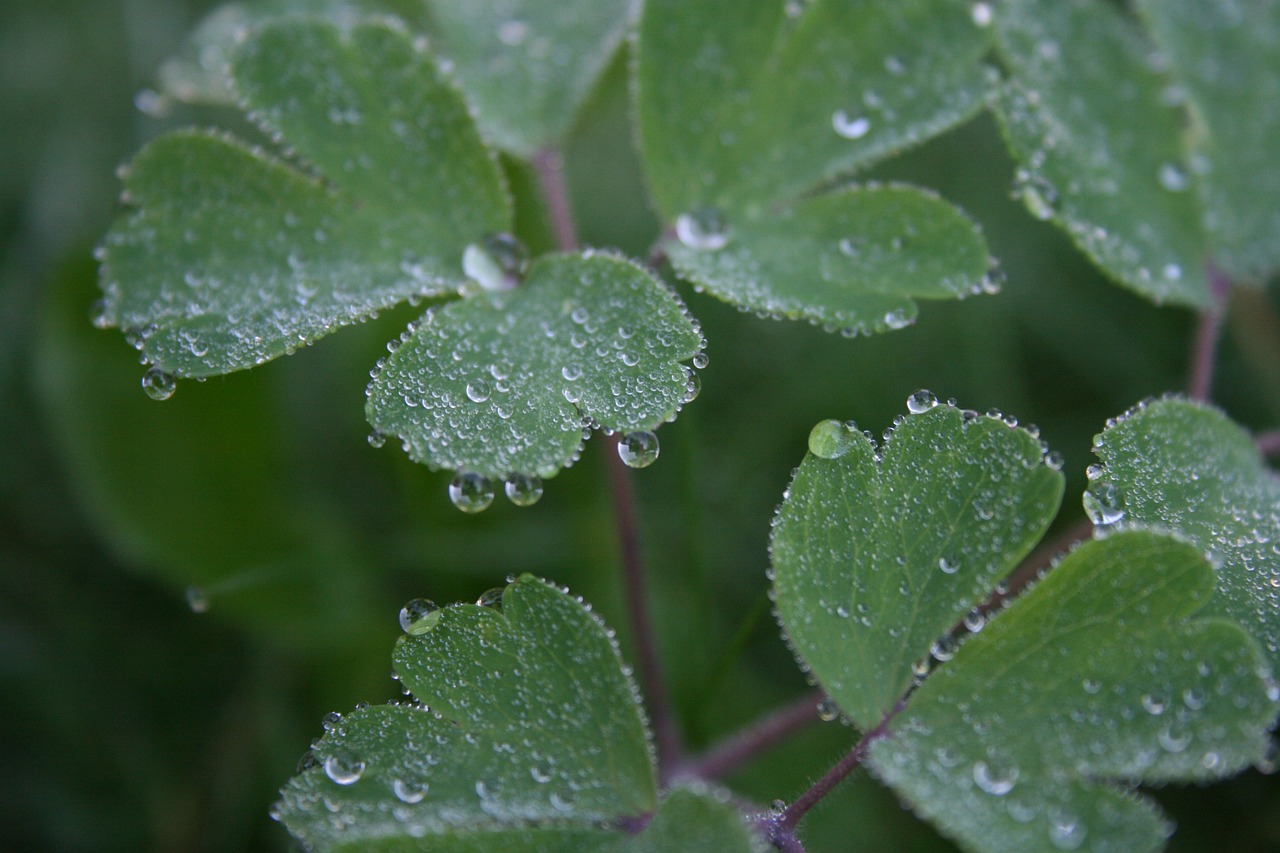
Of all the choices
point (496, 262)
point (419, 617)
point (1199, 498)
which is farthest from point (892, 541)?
point (496, 262)

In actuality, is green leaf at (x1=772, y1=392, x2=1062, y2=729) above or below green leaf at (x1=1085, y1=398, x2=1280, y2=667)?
below

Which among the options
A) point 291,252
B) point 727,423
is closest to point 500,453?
point 291,252

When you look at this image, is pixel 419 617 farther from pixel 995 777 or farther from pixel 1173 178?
pixel 1173 178

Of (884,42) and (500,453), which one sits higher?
(884,42)

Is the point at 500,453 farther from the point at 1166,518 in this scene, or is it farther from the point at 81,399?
the point at 81,399

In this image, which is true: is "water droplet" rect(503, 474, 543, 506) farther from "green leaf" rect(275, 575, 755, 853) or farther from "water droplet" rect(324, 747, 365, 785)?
"water droplet" rect(324, 747, 365, 785)

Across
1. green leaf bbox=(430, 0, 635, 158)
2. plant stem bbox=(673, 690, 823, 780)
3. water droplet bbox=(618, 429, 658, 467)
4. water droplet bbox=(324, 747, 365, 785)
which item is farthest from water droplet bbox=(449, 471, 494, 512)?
green leaf bbox=(430, 0, 635, 158)

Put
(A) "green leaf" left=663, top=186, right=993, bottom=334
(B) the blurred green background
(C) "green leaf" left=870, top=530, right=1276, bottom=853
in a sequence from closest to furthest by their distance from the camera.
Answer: (C) "green leaf" left=870, top=530, right=1276, bottom=853 → (A) "green leaf" left=663, top=186, right=993, bottom=334 → (B) the blurred green background
